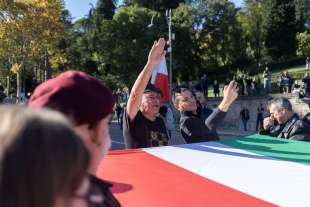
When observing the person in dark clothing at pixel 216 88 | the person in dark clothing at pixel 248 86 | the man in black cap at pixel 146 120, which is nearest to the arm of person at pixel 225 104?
→ the man in black cap at pixel 146 120

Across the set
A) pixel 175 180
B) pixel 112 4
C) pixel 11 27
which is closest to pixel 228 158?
pixel 175 180

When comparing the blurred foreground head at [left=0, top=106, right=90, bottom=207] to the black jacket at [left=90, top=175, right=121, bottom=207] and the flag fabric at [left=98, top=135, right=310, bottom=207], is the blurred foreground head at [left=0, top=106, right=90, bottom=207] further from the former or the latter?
the flag fabric at [left=98, top=135, right=310, bottom=207]

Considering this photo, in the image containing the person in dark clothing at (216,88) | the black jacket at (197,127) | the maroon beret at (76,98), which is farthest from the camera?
the person in dark clothing at (216,88)

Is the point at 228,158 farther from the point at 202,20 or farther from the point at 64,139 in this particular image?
the point at 202,20

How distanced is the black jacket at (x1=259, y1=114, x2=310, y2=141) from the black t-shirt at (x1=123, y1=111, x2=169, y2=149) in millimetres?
1543

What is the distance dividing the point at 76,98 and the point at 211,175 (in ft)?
8.28

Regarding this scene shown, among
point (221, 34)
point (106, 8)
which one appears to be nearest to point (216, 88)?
point (221, 34)

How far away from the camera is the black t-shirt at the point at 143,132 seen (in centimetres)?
443

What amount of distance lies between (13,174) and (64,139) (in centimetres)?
12

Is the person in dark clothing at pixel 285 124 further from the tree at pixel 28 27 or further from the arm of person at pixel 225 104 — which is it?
the tree at pixel 28 27

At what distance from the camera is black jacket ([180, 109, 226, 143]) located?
203 inches

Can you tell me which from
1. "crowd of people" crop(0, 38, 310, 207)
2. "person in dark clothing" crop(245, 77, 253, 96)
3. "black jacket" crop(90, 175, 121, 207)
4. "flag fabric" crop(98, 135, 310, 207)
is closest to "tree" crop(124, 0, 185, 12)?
"person in dark clothing" crop(245, 77, 253, 96)

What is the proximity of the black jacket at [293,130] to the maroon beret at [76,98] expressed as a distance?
4.03 metres

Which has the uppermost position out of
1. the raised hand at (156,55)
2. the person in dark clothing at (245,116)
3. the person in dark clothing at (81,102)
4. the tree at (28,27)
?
the tree at (28,27)
